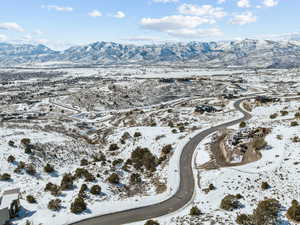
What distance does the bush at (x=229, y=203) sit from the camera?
928 inches

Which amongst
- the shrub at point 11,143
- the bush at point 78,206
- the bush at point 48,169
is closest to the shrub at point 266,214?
the bush at point 78,206

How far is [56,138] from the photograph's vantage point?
51469mm

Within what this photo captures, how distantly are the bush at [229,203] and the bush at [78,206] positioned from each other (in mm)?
15004

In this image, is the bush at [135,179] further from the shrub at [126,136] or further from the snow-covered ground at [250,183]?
the shrub at [126,136]

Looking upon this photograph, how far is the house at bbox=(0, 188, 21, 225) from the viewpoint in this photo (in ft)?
76.7

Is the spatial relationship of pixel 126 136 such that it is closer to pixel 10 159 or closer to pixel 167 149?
pixel 167 149

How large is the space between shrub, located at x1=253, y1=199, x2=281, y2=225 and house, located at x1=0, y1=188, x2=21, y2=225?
24025 millimetres

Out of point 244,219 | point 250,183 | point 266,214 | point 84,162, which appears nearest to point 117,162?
point 84,162

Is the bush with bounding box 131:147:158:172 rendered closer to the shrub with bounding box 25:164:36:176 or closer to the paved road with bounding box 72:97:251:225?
the paved road with bounding box 72:97:251:225

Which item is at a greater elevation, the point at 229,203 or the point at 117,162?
the point at 229,203

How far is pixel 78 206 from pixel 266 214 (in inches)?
747

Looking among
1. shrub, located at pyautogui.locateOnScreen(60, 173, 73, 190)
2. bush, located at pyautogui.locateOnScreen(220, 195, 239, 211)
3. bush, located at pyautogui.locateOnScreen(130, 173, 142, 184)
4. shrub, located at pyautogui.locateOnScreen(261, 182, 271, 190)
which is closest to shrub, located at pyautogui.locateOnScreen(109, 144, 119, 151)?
bush, located at pyautogui.locateOnScreen(130, 173, 142, 184)

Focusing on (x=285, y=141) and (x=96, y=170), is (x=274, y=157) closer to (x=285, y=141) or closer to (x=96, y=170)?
(x=285, y=141)

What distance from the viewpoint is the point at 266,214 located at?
68.3 feet
